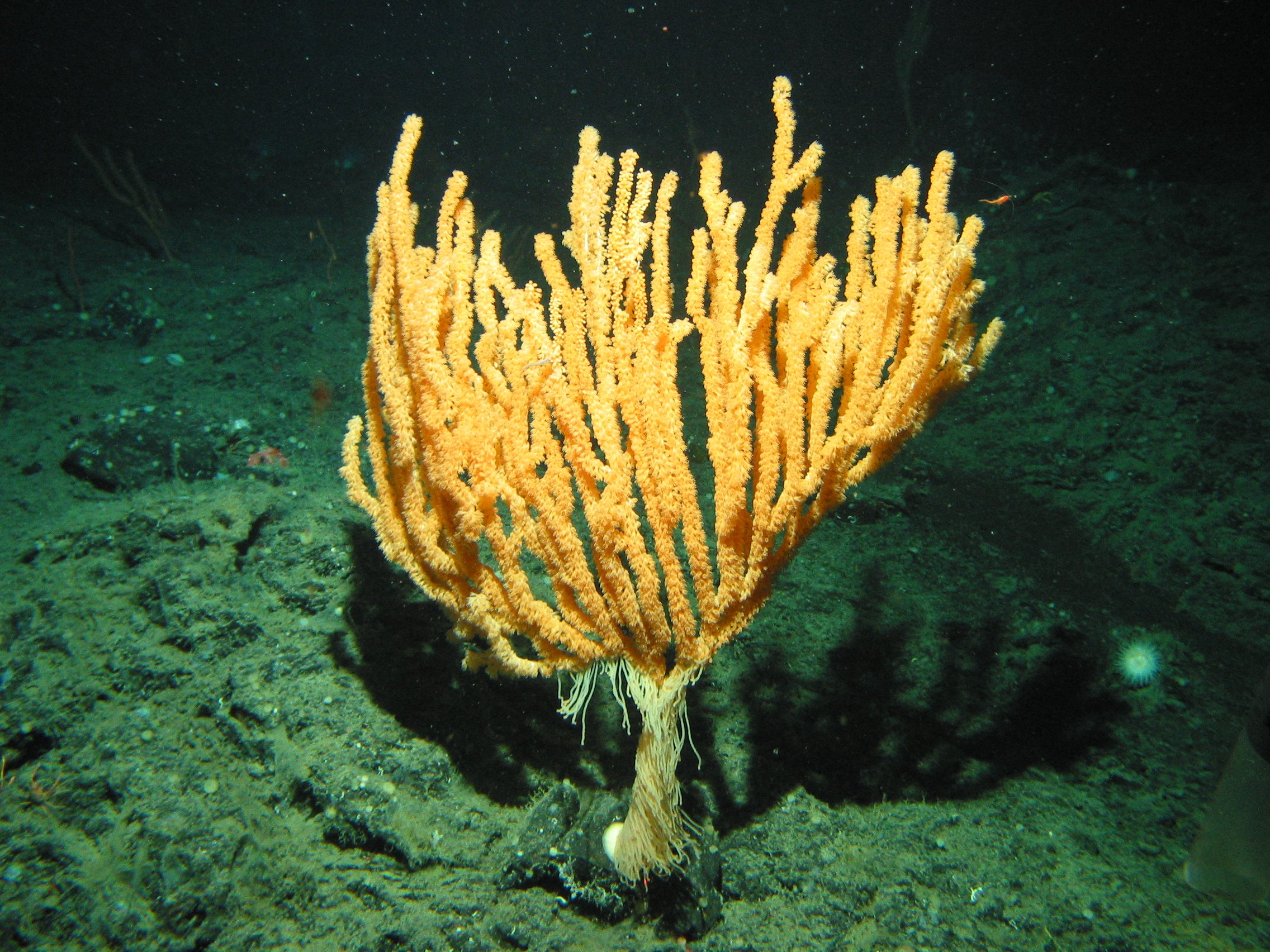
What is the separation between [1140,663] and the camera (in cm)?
275

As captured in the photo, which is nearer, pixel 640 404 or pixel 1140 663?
pixel 640 404

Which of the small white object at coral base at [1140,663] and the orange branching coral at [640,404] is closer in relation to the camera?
the orange branching coral at [640,404]

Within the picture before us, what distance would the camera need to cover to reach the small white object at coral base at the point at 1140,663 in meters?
2.70

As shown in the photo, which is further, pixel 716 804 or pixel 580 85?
pixel 580 85

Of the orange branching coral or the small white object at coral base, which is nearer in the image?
the orange branching coral

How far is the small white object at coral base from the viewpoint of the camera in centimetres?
270

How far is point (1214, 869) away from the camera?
191 centimetres

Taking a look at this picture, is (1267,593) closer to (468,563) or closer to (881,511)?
(881,511)

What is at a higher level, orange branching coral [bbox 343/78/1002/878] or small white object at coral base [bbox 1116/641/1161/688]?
orange branching coral [bbox 343/78/1002/878]

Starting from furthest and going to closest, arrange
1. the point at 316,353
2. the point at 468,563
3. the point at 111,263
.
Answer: the point at 111,263
the point at 316,353
the point at 468,563

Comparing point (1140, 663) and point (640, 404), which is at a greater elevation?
point (640, 404)

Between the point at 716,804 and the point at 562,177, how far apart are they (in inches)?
377

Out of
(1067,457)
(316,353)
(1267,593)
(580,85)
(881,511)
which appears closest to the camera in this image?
(1267,593)

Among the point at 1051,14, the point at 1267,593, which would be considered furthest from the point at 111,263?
the point at 1051,14
